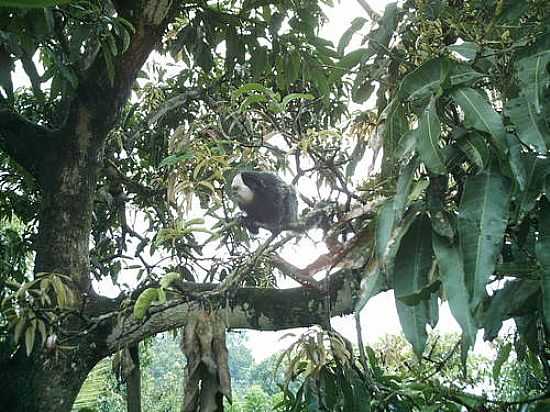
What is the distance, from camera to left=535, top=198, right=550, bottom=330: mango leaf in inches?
21.4

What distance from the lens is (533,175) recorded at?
0.61 metres

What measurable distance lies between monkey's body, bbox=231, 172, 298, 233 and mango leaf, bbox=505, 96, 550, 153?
816 mm

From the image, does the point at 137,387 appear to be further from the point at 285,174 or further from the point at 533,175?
the point at 533,175

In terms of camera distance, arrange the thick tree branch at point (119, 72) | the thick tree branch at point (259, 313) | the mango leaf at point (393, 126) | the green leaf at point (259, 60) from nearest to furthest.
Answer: the mango leaf at point (393, 126), the thick tree branch at point (259, 313), the thick tree branch at point (119, 72), the green leaf at point (259, 60)

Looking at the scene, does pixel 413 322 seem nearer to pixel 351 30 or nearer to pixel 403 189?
pixel 403 189

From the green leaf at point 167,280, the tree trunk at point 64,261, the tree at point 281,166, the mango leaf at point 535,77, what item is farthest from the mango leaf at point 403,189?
the tree trunk at point 64,261

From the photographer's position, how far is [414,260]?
68 centimetres

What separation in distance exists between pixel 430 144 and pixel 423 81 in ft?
0.34

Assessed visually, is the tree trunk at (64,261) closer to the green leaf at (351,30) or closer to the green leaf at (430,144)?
the green leaf at (351,30)

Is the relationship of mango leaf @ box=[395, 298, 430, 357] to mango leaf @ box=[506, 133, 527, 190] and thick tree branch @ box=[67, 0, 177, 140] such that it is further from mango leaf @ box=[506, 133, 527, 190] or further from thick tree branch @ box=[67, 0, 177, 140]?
thick tree branch @ box=[67, 0, 177, 140]

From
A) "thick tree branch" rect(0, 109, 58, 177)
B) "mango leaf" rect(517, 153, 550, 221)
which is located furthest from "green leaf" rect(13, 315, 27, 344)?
"mango leaf" rect(517, 153, 550, 221)

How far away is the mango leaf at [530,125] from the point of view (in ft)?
1.94

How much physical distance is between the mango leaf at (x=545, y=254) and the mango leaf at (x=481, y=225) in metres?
0.05

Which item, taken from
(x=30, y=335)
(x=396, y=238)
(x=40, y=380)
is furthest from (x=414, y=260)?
(x=40, y=380)
